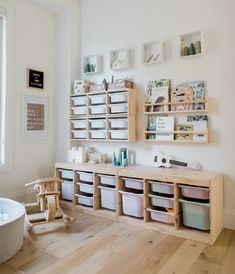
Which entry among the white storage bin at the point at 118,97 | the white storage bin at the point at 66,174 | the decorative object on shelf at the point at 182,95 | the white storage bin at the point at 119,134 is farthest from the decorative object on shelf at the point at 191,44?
the white storage bin at the point at 66,174

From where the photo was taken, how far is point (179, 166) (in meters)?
2.85

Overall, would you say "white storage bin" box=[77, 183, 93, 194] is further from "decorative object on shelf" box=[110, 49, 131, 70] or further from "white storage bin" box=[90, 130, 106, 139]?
"decorative object on shelf" box=[110, 49, 131, 70]

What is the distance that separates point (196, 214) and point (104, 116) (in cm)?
160

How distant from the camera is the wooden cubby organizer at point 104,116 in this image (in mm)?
3061

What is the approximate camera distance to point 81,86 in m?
3.47

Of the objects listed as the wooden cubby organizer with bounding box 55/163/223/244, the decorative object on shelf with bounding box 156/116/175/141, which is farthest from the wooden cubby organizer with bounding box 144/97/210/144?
the wooden cubby organizer with bounding box 55/163/223/244

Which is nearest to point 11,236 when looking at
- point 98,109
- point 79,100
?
point 98,109

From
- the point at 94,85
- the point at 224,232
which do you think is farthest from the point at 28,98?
the point at 224,232

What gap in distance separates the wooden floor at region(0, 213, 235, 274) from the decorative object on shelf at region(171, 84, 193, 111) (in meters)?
1.34

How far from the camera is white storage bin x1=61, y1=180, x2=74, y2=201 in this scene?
323 centimetres

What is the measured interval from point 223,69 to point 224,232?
1641 mm

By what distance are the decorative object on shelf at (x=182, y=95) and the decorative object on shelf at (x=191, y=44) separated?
356 millimetres

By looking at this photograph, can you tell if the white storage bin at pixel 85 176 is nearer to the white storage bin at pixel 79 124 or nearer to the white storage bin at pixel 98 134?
the white storage bin at pixel 98 134

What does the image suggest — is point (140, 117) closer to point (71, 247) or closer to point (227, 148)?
point (227, 148)
